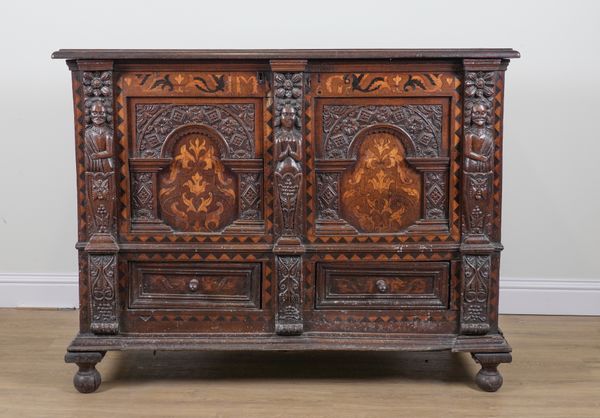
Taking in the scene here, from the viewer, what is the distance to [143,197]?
291 centimetres

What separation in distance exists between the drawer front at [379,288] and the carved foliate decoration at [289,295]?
0.08m

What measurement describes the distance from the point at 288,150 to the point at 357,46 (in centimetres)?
114

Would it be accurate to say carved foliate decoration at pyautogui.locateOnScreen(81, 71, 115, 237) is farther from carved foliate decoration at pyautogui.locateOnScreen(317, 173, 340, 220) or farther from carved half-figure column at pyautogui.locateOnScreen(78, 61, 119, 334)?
carved foliate decoration at pyautogui.locateOnScreen(317, 173, 340, 220)

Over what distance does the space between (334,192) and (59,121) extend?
5.34 feet

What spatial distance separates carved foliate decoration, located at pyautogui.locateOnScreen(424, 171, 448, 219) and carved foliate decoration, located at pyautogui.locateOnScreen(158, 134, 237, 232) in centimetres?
67

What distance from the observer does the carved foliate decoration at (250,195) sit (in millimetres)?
2902

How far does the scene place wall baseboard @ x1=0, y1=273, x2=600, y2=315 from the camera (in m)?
3.92

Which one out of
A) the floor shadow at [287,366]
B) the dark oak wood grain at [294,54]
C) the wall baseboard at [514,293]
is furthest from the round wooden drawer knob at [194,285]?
the wall baseboard at [514,293]

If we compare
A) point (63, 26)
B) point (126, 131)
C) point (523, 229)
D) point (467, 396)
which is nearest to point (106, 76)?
point (126, 131)

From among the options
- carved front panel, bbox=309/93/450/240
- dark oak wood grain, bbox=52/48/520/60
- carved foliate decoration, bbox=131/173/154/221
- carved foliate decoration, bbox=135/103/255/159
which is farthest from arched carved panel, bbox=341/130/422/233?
carved foliate decoration, bbox=131/173/154/221

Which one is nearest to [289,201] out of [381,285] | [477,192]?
[381,285]

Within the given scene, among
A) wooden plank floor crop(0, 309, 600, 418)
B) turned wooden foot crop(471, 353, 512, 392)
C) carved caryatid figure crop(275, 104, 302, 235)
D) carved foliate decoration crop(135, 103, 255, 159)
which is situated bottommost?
wooden plank floor crop(0, 309, 600, 418)

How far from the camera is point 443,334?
2.96 m

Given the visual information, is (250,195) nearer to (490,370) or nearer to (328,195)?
(328,195)
